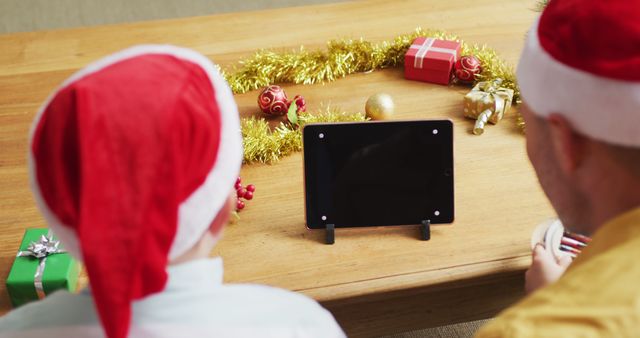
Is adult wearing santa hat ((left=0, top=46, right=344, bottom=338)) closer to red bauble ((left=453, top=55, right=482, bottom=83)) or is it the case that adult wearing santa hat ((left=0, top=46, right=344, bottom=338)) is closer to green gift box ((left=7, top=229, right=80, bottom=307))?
green gift box ((left=7, top=229, right=80, bottom=307))

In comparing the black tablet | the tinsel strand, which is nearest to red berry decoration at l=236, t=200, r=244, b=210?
the black tablet

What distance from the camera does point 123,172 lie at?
0.67m

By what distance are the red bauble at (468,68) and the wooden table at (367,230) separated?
29 millimetres

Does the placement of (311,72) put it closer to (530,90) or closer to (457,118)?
(457,118)

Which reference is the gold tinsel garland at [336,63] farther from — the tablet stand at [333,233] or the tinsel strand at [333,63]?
→ the tablet stand at [333,233]

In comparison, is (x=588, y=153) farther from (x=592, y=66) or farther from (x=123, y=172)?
(x=123, y=172)

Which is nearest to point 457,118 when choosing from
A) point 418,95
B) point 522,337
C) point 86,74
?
point 418,95

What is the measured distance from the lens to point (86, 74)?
0.74 meters

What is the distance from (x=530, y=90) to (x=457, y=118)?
52cm

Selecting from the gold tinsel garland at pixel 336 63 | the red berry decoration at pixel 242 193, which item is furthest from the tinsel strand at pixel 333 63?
the red berry decoration at pixel 242 193

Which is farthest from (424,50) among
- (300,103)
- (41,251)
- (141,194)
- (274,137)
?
(141,194)

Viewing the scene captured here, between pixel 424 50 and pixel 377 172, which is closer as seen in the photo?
pixel 377 172

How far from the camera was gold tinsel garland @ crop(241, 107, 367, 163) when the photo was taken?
50.9 inches

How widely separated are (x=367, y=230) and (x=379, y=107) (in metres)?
0.29
